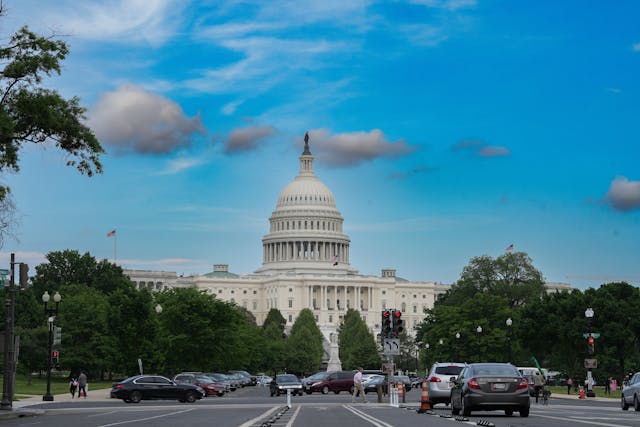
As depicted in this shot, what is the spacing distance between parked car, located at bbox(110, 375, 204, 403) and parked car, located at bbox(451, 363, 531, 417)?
2755 centimetres

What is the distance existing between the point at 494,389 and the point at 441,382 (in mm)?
13459

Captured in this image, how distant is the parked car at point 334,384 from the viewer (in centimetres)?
8256

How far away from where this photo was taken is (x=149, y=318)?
82.9m

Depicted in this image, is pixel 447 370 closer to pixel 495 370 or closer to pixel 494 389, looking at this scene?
pixel 495 370

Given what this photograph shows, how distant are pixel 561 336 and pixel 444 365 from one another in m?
52.2

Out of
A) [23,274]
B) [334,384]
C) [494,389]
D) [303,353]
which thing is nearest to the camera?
[494,389]

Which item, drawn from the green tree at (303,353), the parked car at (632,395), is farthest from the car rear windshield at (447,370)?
the green tree at (303,353)

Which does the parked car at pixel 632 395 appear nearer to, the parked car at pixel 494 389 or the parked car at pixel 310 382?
the parked car at pixel 494 389

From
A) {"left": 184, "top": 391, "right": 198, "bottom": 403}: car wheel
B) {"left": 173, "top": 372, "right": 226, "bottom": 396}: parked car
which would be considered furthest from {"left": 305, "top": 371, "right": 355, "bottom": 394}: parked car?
{"left": 184, "top": 391, "right": 198, "bottom": 403}: car wheel

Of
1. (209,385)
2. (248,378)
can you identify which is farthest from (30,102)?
(248,378)

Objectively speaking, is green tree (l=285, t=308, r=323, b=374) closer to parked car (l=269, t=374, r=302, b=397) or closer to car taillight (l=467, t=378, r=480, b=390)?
parked car (l=269, t=374, r=302, b=397)

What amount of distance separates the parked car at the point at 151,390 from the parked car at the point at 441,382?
16.5 m

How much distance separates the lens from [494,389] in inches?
1329

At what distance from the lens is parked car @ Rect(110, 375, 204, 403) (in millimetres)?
58438
